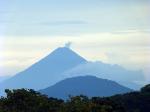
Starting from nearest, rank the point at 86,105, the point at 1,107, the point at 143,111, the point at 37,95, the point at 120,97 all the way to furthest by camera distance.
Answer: the point at 86,105
the point at 1,107
the point at 37,95
the point at 143,111
the point at 120,97

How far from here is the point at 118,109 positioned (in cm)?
6028

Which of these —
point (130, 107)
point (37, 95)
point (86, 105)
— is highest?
point (130, 107)

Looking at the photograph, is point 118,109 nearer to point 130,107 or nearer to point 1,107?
point 1,107

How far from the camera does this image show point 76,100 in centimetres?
4284

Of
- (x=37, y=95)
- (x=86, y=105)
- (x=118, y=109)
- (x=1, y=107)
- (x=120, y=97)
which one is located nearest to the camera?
(x=86, y=105)

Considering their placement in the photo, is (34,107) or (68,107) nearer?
(68,107)

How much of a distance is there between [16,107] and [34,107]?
139 cm

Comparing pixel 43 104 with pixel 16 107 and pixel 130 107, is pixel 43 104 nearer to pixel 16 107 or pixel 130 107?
pixel 16 107

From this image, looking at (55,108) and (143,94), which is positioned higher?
(143,94)

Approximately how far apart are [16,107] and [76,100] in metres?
7.47

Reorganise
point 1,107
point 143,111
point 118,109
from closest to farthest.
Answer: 1. point 1,107
2. point 118,109
3. point 143,111

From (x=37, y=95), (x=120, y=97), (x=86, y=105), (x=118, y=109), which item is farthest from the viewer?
(x=120, y=97)

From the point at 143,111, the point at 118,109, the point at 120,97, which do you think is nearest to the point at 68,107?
the point at 118,109

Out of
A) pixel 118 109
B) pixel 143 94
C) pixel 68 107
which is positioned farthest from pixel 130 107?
pixel 68 107
